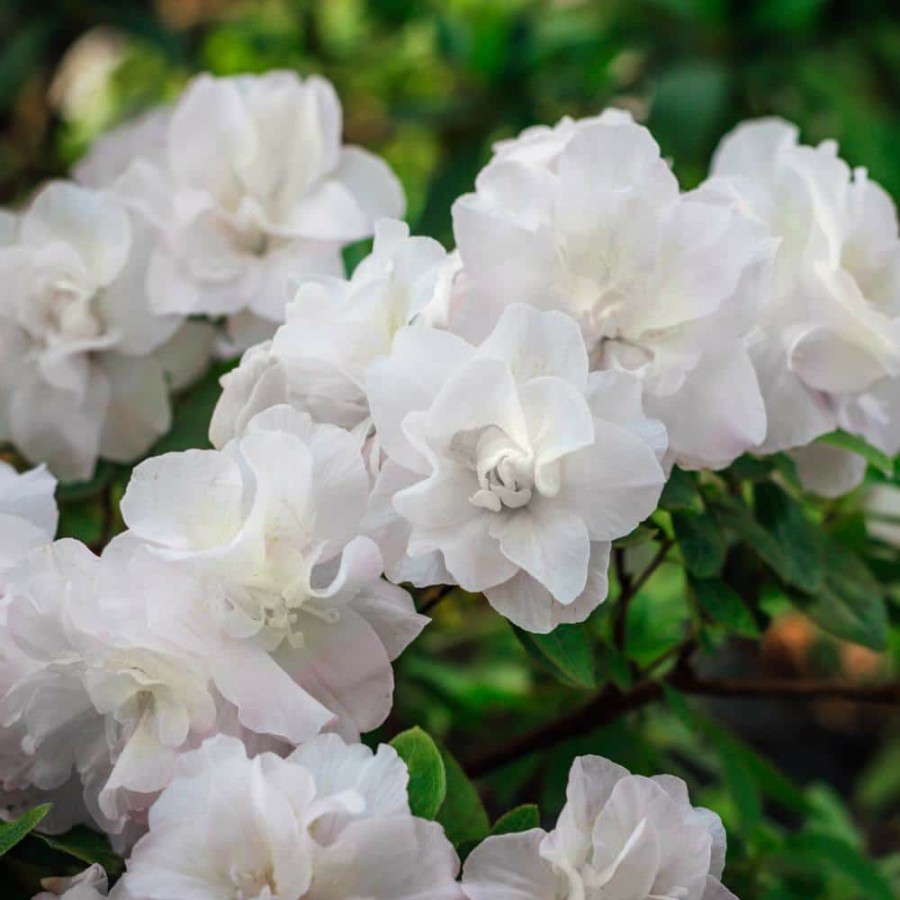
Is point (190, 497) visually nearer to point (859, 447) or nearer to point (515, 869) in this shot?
point (515, 869)

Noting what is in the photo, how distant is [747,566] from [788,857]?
29cm

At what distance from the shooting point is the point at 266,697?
19.5 inches

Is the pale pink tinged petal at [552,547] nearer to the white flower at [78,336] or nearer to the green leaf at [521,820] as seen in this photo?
the green leaf at [521,820]

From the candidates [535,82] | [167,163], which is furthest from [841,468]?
[535,82]

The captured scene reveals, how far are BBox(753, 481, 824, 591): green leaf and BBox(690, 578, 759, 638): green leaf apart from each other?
4 cm

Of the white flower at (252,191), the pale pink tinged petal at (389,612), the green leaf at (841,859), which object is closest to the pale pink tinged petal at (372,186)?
the white flower at (252,191)

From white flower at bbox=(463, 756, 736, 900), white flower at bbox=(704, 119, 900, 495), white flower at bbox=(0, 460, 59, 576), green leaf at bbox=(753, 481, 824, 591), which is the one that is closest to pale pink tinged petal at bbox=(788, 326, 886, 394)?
white flower at bbox=(704, 119, 900, 495)

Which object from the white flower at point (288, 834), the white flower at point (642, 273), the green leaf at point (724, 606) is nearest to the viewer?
the white flower at point (288, 834)

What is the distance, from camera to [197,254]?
0.76 m

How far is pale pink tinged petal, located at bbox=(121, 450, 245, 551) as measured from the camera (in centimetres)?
51

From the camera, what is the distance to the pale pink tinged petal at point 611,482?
0.49 m

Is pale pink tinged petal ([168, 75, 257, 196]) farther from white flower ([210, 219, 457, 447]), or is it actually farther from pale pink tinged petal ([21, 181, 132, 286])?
white flower ([210, 219, 457, 447])

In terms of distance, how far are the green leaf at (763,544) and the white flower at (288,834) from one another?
27 cm

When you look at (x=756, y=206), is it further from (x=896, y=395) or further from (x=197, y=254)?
(x=197, y=254)
